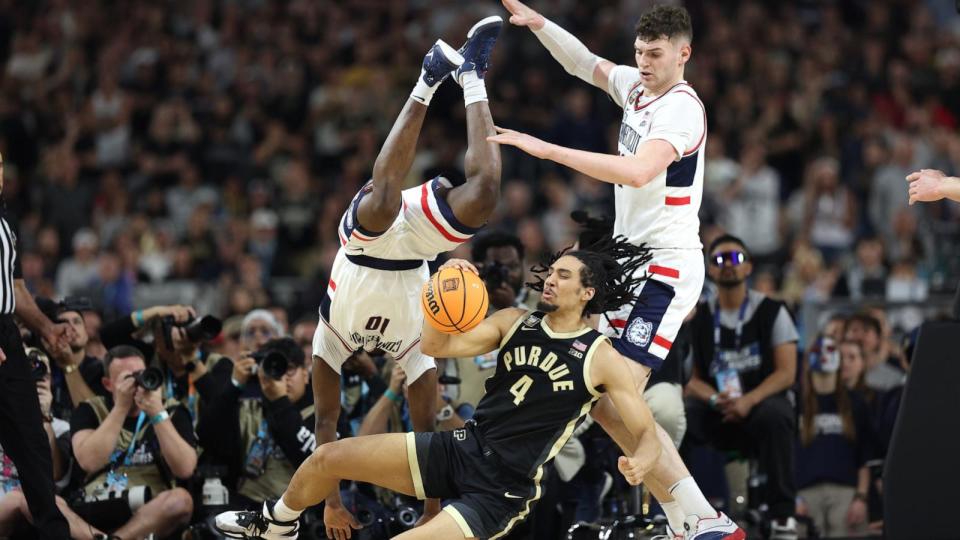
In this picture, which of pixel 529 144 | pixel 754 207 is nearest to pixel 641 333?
pixel 529 144

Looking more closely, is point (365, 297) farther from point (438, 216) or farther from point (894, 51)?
point (894, 51)

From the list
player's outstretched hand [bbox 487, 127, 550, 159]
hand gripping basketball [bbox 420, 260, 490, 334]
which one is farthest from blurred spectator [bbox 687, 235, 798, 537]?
player's outstretched hand [bbox 487, 127, 550, 159]

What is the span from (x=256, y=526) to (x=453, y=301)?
1.81 meters

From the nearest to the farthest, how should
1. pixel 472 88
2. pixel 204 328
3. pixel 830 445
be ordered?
1. pixel 472 88
2. pixel 204 328
3. pixel 830 445

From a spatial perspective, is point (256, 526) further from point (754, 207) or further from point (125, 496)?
point (754, 207)

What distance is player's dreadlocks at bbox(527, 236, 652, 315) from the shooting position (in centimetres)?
671

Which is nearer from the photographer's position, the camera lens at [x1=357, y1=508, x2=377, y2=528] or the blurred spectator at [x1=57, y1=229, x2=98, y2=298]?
the camera lens at [x1=357, y1=508, x2=377, y2=528]

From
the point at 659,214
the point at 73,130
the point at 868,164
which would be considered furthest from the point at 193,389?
the point at 868,164

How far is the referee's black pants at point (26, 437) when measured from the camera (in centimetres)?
730

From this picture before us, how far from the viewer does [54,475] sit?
8281mm

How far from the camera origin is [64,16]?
56.5 ft

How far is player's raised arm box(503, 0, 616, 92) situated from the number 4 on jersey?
2.02 m

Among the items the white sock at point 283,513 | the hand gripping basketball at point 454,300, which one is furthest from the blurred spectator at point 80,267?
the hand gripping basketball at point 454,300

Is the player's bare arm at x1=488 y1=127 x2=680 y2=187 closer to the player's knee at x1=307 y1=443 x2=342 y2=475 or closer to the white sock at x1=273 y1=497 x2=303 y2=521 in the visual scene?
the player's knee at x1=307 y1=443 x2=342 y2=475
